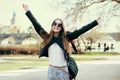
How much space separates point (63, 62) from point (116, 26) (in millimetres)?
1556

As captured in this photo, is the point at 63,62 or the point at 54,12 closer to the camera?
the point at 63,62

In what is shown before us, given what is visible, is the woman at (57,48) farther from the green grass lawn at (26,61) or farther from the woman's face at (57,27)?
the green grass lawn at (26,61)

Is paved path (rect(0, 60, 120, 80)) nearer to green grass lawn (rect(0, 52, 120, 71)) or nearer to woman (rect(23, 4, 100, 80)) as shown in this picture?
green grass lawn (rect(0, 52, 120, 71))

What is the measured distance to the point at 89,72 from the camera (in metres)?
4.26

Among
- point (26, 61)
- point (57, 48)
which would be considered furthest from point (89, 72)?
point (57, 48)

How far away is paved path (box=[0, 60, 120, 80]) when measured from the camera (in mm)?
4215

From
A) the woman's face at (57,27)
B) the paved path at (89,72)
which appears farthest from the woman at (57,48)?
the paved path at (89,72)

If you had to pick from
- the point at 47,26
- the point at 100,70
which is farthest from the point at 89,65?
the point at 47,26

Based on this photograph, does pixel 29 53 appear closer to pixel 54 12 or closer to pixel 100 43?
pixel 54 12

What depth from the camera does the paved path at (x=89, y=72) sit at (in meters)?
4.21

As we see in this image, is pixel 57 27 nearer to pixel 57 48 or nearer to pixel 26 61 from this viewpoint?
pixel 57 48

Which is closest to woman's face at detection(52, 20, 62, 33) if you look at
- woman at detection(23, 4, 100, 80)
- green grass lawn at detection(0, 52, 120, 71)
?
woman at detection(23, 4, 100, 80)

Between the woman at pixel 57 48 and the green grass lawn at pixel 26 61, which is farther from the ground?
the woman at pixel 57 48

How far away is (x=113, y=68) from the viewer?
4230mm
